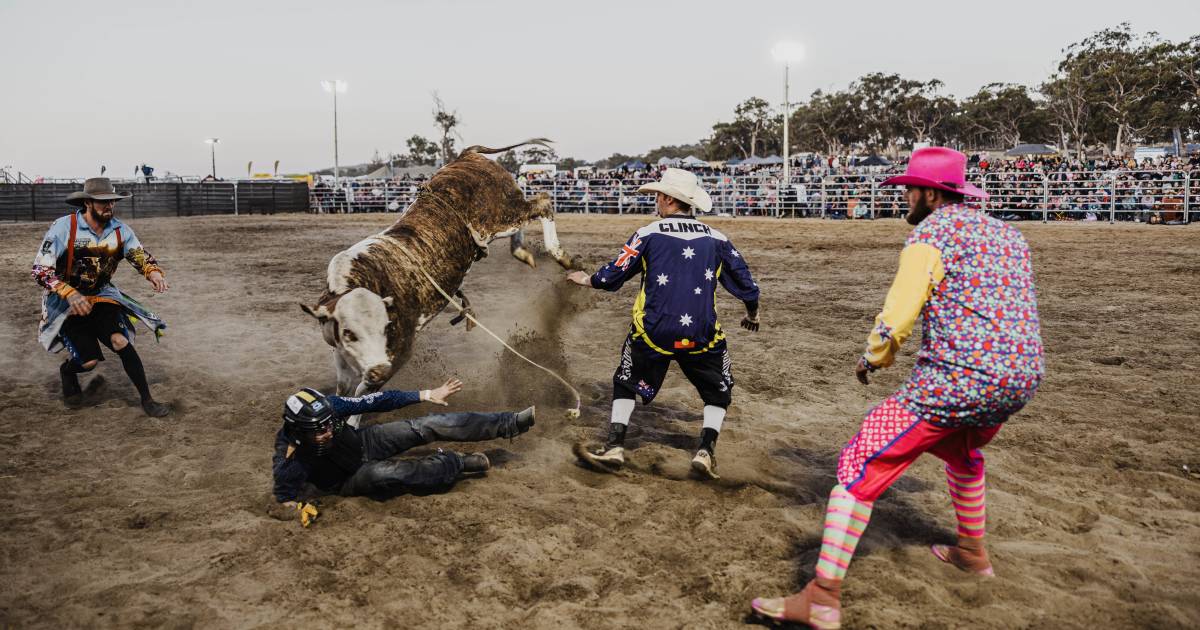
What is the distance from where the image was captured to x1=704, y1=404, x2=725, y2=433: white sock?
4.41 metres

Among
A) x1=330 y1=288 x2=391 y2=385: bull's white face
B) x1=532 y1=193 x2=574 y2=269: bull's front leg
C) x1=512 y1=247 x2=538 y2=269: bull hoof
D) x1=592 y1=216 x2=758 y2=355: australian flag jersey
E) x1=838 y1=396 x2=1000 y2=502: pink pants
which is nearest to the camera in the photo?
x1=838 y1=396 x2=1000 y2=502: pink pants

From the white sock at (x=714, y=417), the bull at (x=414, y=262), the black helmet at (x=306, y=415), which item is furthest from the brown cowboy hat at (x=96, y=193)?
the white sock at (x=714, y=417)

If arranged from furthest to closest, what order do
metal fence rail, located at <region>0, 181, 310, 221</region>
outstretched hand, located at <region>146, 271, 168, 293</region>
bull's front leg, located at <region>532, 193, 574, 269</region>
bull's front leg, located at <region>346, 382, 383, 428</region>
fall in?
metal fence rail, located at <region>0, 181, 310, 221</region>, bull's front leg, located at <region>532, 193, 574, 269</region>, outstretched hand, located at <region>146, 271, 168, 293</region>, bull's front leg, located at <region>346, 382, 383, 428</region>

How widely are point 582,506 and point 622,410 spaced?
2.18ft

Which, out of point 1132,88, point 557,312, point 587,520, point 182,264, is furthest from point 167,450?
point 1132,88

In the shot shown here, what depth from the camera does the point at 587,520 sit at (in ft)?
12.6

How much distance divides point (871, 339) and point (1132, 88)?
54832 mm

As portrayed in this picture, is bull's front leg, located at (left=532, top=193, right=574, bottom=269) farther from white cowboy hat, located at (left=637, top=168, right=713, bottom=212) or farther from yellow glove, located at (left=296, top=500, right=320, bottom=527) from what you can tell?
yellow glove, located at (left=296, top=500, right=320, bottom=527)

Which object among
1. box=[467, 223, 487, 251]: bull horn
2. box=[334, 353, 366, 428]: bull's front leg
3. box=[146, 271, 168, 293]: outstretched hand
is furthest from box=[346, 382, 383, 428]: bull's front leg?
box=[146, 271, 168, 293]: outstretched hand

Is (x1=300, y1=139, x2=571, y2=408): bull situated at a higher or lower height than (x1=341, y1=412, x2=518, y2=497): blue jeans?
higher

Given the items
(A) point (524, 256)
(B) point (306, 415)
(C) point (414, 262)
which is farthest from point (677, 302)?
(A) point (524, 256)

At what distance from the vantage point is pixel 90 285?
5.51 meters

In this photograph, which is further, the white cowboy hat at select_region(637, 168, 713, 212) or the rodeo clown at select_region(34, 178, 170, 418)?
the rodeo clown at select_region(34, 178, 170, 418)

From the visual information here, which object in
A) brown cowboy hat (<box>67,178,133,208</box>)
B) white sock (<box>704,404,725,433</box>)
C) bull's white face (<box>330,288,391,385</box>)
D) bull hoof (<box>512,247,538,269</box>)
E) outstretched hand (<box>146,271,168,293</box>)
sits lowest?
white sock (<box>704,404,725,433</box>)
